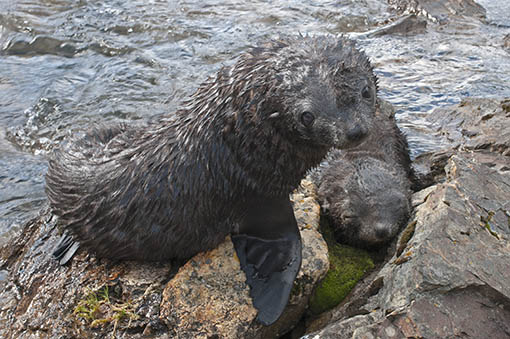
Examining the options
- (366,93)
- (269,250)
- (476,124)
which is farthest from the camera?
(476,124)

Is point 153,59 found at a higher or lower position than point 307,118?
lower

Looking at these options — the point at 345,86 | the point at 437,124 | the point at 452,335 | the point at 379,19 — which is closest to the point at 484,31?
the point at 379,19

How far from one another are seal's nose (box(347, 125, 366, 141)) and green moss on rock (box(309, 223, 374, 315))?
1.71 m

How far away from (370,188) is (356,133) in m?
2.44

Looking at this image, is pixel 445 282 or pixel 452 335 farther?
pixel 445 282

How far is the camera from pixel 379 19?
434 inches

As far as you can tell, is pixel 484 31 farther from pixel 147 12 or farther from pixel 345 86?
pixel 345 86

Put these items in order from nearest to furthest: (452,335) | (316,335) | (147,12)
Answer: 1. (452,335)
2. (316,335)
3. (147,12)

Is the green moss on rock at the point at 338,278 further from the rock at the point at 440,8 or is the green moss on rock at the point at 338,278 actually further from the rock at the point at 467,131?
the rock at the point at 440,8

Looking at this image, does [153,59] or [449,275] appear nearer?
[449,275]

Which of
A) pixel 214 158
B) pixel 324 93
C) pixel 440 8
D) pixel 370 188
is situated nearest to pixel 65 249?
pixel 214 158

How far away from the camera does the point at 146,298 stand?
4.19 meters

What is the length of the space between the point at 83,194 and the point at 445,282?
3229mm

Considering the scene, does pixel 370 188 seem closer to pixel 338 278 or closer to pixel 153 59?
pixel 338 278
